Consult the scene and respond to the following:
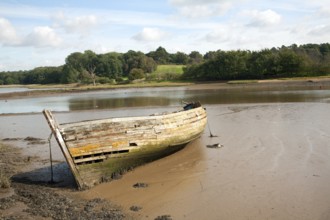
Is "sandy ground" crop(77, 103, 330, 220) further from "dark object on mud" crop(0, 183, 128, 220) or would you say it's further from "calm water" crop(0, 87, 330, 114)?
"calm water" crop(0, 87, 330, 114)

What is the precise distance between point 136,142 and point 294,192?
13.9 ft

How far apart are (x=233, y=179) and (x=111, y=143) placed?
10.6 feet

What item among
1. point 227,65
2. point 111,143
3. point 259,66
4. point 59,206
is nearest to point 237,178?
point 111,143

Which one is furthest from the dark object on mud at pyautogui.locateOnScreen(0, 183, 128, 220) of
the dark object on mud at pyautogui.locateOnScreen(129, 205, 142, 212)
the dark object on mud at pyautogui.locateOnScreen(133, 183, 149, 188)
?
the dark object on mud at pyautogui.locateOnScreen(133, 183, 149, 188)

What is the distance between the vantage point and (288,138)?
1312 centimetres

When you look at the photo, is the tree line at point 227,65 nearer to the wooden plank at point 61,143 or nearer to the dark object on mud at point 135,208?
the wooden plank at point 61,143

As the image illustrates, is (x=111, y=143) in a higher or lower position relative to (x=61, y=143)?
lower

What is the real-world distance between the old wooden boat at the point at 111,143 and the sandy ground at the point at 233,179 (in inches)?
13.2

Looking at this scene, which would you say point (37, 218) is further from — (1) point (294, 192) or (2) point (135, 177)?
(1) point (294, 192)

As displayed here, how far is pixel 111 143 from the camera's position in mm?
9227

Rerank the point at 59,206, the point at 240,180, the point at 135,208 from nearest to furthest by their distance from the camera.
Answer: the point at 135,208, the point at 59,206, the point at 240,180

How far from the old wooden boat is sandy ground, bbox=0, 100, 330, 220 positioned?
1.10 ft

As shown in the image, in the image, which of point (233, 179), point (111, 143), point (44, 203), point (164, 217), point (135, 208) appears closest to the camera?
point (164, 217)

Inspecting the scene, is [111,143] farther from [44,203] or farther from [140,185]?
[44,203]
